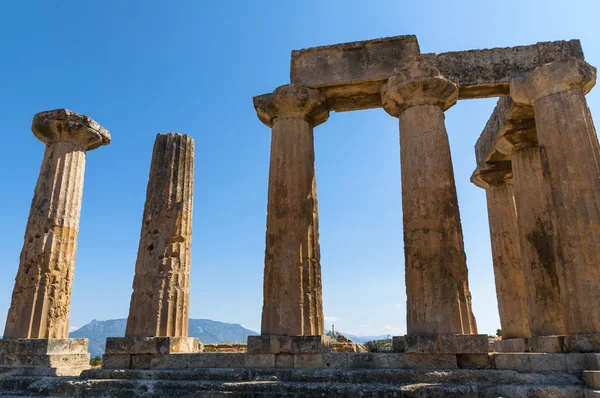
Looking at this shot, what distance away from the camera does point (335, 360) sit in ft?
31.5

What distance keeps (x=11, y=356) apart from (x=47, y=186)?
4848 millimetres

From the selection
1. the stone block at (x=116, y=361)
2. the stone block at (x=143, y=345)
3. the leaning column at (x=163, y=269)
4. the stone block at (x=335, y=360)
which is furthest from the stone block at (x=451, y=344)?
the stone block at (x=116, y=361)

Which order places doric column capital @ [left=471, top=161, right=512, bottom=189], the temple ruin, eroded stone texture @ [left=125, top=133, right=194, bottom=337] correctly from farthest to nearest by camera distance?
doric column capital @ [left=471, top=161, right=512, bottom=189], eroded stone texture @ [left=125, top=133, right=194, bottom=337], the temple ruin

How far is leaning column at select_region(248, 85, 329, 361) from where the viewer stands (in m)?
10.2

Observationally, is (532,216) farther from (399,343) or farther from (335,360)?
(335,360)

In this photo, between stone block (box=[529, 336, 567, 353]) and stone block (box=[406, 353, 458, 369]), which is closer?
stone block (box=[406, 353, 458, 369])

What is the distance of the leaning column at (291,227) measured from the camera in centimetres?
1023

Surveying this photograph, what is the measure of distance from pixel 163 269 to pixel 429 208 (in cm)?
667

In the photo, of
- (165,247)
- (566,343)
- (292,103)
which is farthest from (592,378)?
(165,247)

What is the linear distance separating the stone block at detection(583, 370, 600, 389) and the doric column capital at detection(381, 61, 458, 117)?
6700mm

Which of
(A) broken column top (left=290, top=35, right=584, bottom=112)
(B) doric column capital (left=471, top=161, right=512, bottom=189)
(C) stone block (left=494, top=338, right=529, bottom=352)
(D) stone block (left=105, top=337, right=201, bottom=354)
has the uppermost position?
(A) broken column top (left=290, top=35, right=584, bottom=112)

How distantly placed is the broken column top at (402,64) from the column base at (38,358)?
9.65 meters

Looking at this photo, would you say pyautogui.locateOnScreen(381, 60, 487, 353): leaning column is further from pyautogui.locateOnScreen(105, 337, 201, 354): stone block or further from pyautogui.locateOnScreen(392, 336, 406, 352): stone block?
pyautogui.locateOnScreen(105, 337, 201, 354): stone block

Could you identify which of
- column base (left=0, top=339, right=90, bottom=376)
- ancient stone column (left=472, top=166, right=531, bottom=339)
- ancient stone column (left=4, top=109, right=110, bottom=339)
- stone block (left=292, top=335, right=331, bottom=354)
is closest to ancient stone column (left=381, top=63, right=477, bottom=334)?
stone block (left=292, top=335, right=331, bottom=354)
